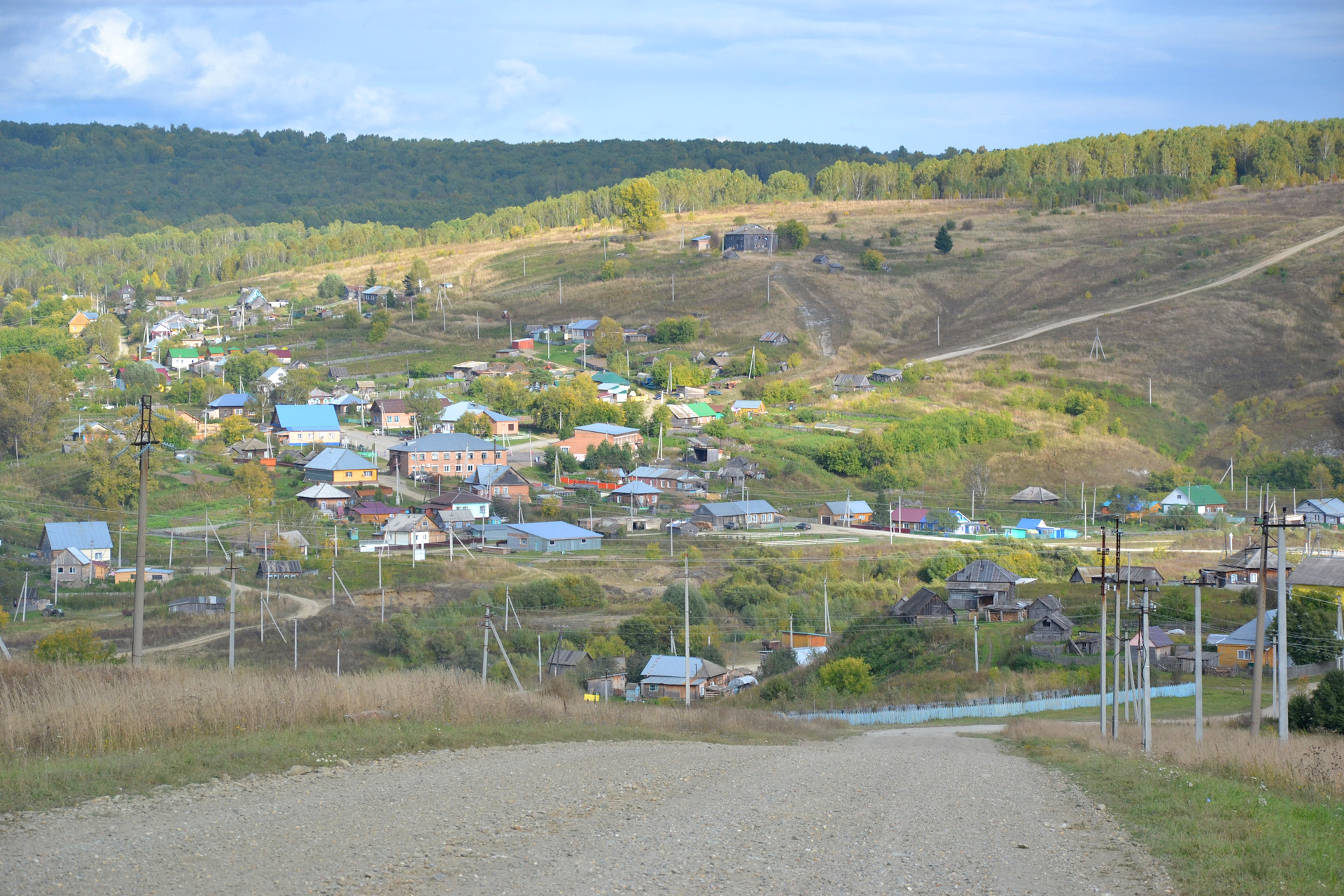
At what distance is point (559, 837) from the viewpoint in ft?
18.2

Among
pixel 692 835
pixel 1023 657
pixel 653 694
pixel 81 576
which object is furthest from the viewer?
pixel 81 576

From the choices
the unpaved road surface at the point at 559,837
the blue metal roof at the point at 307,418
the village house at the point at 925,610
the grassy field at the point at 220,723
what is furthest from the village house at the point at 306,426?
the unpaved road surface at the point at 559,837

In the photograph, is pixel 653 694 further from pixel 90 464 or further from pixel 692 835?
pixel 90 464

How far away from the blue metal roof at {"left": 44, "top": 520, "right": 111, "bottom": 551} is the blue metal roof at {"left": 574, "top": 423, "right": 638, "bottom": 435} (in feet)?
69.6

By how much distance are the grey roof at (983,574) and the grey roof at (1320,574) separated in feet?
23.0

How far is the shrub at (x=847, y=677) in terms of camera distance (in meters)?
24.4

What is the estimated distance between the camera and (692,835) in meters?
5.70

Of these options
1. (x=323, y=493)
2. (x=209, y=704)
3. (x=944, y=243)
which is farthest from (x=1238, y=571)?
(x=944, y=243)

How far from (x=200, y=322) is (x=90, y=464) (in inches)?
1576

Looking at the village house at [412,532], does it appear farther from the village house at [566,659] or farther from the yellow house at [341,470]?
the village house at [566,659]

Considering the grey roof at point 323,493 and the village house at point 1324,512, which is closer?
the grey roof at point 323,493

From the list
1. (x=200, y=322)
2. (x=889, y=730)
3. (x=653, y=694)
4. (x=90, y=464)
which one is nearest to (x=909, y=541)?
(x=653, y=694)

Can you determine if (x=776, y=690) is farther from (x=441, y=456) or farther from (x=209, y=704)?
(x=441, y=456)

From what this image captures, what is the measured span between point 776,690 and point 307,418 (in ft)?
107
